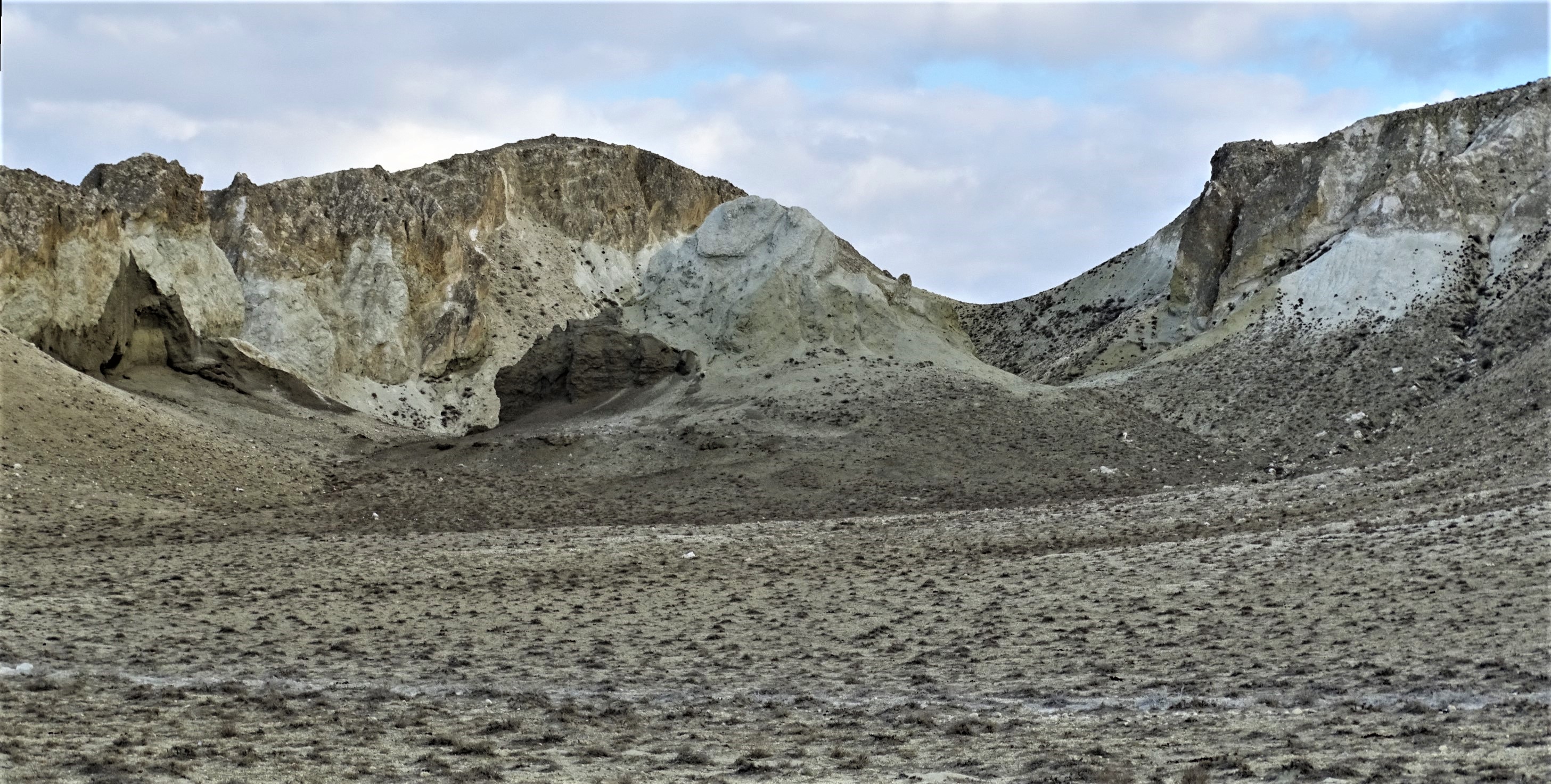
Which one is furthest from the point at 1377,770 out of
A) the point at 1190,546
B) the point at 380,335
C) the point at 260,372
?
the point at 380,335

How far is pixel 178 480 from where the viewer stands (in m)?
32.4

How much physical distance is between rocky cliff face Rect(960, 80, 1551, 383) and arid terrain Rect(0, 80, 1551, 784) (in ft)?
0.53

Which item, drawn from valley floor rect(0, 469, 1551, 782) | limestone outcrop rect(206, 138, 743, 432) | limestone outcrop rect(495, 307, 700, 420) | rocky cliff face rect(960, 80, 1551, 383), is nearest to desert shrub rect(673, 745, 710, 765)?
valley floor rect(0, 469, 1551, 782)

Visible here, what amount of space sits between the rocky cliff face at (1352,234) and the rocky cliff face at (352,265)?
2211cm

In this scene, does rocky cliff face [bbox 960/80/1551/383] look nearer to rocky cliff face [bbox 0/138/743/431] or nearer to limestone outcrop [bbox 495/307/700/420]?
limestone outcrop [bbox 495/307/700/420]

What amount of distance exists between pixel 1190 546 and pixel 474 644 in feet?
34.7

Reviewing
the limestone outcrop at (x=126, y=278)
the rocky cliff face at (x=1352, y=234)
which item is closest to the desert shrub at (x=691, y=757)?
the rocky cliff face at (x=1352, y=234)

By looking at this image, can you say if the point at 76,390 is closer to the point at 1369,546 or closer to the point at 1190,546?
the point at 1190,546

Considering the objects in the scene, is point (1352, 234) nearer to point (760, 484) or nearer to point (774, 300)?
point (774, 300)

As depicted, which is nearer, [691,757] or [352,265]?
[691,757]

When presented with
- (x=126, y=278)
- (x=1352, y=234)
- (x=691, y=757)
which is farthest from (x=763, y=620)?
(x=126, y=278)

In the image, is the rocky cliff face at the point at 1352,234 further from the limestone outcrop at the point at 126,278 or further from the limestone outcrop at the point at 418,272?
the limestone outcrop at the point at 126,278

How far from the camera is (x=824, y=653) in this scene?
17531 mm

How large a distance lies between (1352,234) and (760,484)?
22.6 meters
